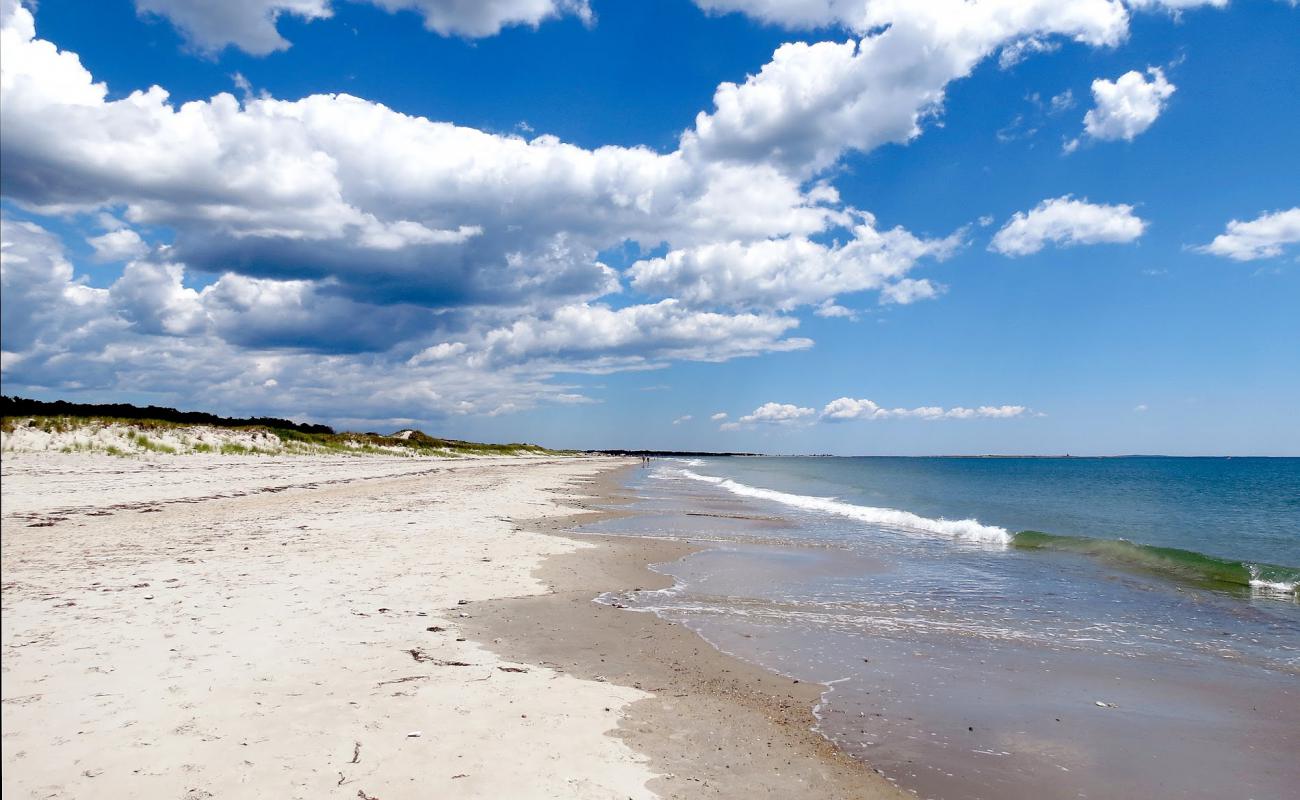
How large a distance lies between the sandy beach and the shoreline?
35 mm

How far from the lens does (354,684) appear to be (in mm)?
7422

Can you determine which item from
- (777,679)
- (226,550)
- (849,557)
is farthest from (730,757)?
(849,557)

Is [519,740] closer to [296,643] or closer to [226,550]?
[296,643]

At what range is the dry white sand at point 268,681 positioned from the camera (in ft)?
17.8

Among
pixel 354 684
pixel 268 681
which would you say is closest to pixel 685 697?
pixel 354 684

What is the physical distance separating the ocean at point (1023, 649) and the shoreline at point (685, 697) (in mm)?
409

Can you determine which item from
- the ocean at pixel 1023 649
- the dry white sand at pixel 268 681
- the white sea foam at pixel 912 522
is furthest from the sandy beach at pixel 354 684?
the white sea foam at pixel 912 522

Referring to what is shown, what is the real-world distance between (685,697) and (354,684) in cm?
353

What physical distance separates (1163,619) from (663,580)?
9.47m

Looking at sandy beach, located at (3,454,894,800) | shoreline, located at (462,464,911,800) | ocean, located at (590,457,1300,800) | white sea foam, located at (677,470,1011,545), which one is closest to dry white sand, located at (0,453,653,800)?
sandy beach, located at (3,454,894,800)

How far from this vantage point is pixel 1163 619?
1327 centimetres

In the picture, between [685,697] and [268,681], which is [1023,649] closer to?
[685,697]

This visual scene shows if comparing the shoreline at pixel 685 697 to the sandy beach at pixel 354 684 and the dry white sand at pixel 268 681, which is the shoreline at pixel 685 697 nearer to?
the sandy beach at pixel 354 684

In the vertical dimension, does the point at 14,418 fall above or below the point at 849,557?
above
